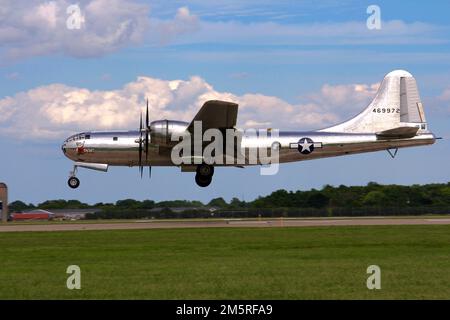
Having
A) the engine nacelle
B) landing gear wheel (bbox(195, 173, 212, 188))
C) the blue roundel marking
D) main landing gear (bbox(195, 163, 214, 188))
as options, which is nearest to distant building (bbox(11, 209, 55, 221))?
landing gear wheel (bbox(195, 173, 212, 188))

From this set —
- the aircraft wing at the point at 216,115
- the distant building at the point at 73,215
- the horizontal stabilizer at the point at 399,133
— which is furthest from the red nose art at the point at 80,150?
the distant building at the point at 73,215

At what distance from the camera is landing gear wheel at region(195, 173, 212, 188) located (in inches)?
1951

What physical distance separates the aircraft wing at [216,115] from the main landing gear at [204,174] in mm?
2714

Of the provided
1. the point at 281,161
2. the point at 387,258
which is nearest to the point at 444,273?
the point at 387,258

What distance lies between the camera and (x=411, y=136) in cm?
5088

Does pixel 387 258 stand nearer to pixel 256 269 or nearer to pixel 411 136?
pixel 256 269

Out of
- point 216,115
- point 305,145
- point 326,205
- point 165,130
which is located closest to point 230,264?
point 216,115

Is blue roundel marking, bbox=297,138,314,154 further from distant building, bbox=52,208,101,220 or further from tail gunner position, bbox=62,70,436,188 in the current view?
distant building, bbox=52,208,101,220

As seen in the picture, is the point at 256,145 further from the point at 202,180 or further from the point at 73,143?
the point at 73,143

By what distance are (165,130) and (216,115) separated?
328 centimetres

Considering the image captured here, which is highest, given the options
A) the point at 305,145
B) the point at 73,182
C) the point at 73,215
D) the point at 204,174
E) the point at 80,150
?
the point at 305,145

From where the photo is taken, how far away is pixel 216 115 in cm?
4653

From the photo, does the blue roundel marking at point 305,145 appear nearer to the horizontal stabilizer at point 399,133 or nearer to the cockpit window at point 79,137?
the horizontal stabilizer at point 399,133
